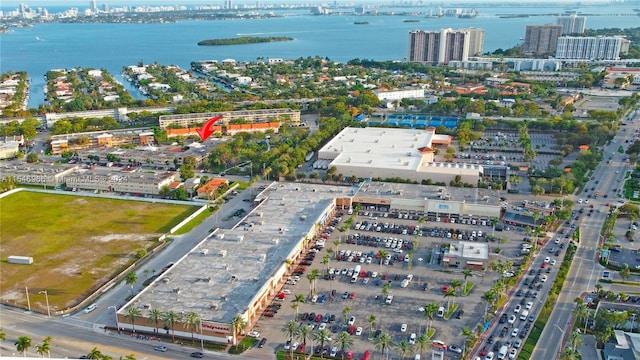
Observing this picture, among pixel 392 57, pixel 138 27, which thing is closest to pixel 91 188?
pixel 392 57

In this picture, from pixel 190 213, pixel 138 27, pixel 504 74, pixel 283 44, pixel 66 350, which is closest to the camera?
→ pixel 66 350

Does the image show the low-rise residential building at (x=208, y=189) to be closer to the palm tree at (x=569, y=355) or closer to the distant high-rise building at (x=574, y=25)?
the palm tree at (x=569, y=355)

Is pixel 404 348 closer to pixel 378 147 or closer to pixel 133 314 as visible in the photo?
pixel 133 314

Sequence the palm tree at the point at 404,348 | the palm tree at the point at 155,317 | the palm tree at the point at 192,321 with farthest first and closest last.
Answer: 1. the palm tree at the point at 155,317
2. the palm tree at the point at 192,321
3. the palm tree at the point at 404,348

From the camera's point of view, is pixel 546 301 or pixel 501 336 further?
pixel 546 301

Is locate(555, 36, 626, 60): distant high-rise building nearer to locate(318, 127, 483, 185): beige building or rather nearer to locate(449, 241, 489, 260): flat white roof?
locate(318, 127, 483, 185): beige building

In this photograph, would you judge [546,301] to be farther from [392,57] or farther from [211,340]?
[392,57]

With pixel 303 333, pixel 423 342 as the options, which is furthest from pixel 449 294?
pixel 303 333

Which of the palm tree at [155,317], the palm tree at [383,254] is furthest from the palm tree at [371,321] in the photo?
the palm tree at [155,317]
